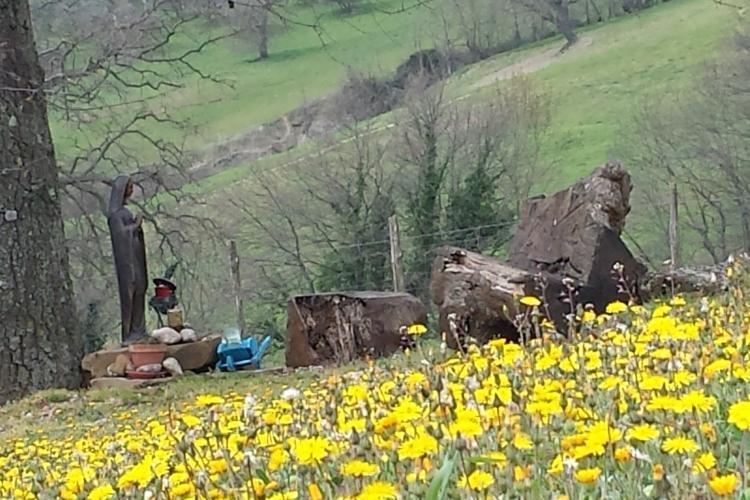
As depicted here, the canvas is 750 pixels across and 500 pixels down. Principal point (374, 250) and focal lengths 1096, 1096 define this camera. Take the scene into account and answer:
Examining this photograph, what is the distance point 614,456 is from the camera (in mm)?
1910

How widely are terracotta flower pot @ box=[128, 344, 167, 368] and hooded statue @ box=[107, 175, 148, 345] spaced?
53 cm

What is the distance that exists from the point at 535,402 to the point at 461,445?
1.65ft

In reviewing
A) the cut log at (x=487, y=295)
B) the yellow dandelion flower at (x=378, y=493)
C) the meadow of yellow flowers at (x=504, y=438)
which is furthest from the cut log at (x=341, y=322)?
the yellow dandelion flower at (x=378, y=493)

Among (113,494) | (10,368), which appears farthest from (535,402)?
(10,368)

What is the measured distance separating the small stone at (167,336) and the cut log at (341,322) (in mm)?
1200

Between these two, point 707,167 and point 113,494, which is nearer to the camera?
point 113,494

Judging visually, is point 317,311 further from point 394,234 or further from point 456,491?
point 456,491

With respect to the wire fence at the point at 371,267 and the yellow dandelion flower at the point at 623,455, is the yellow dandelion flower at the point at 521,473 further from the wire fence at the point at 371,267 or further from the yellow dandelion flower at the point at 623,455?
the wire fence at the point at 371,267

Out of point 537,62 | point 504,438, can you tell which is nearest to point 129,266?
point 504,438

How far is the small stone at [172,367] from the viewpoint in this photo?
36.9 ft

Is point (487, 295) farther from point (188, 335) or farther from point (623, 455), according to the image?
point (623, 455)

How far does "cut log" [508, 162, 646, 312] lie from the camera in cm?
1020

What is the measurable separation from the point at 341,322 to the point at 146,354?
6.72ft

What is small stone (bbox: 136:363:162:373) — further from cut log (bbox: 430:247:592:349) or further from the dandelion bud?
the dandelion bud
